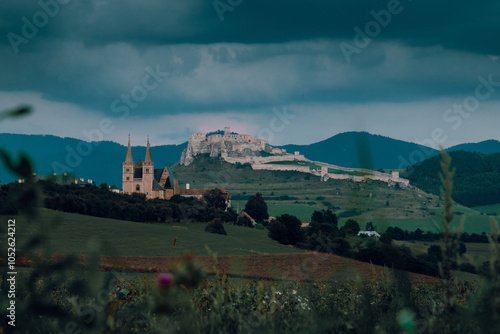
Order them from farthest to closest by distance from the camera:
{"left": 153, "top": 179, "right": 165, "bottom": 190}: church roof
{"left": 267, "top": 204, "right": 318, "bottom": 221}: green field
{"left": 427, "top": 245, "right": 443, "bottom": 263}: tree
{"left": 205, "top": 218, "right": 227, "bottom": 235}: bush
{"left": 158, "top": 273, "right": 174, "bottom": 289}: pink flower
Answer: {"left": 153, "top": 179, "right": 165, "bottom": 190}: church roof
{"left": 267, "top": 204, "right": 318, "bottom": 221}: green field
{"left": 205, "top": 218, "right": 227, "bottom": 235}: bush
{"left": 427, "top": 245, "right": 443, "bottom": 263}: tree
{"left": 158, "top": 273, "right": 174, "bottom": 289}: pink flower

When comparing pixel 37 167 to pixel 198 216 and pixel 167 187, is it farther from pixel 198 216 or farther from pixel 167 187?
pixel 167 187

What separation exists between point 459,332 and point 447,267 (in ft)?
2.16

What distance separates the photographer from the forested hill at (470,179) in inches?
6220

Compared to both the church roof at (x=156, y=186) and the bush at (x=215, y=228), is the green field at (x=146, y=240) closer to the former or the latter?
the bush at (x=215, y=228)

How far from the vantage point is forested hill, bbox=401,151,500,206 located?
158000 mm

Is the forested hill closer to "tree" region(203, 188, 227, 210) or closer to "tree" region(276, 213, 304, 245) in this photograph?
"tree" region(203, 188, 227, 210)

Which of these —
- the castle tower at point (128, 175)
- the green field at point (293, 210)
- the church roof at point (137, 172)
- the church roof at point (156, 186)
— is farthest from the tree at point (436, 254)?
the church roof at point (137, 172)

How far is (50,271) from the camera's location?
229 cm

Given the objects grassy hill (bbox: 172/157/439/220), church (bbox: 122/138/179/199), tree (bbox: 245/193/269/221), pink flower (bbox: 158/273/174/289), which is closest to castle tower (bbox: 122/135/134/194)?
church (bbox: 122/138/179/199)

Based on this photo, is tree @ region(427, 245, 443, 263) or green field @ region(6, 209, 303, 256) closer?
tree @ region(427, 245, 443, 263)

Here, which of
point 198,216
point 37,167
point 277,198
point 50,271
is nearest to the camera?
point 37,167

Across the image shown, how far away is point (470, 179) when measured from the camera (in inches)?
6860

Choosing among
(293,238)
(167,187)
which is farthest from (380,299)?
(167,187)

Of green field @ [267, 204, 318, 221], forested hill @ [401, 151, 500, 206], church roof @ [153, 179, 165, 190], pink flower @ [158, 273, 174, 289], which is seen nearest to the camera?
pink flower @ [158, 273, 174, 289]
